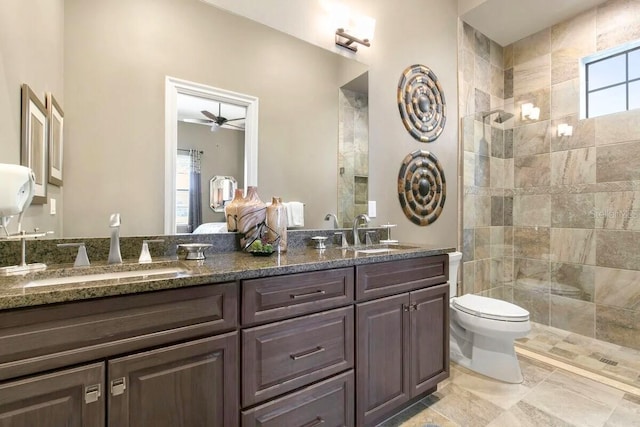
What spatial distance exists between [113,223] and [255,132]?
0.87 meters

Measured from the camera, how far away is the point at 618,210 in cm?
255

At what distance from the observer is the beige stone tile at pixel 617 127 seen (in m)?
2.46

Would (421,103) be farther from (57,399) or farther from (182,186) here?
(57,399)

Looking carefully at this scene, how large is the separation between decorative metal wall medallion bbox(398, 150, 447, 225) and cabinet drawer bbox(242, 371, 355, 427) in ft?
4.91

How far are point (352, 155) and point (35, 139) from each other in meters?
1.66

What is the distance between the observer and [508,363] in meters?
2.01

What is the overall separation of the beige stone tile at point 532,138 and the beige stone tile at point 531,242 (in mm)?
787

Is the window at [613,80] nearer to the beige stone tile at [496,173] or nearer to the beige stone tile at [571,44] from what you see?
the beige stone tile at [571,44]

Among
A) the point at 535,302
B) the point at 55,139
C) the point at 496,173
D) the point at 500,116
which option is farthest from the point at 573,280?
the point at 55,139

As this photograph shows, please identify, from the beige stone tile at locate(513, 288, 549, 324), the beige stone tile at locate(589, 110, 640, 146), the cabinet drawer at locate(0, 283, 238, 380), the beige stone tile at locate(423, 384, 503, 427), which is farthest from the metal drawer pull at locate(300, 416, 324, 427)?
the beige stone tile at locate(589, 110, 640, 146)

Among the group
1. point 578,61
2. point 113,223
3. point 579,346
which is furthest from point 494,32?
point 113,223

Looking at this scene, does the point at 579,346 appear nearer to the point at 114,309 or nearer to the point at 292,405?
the point at 292,405

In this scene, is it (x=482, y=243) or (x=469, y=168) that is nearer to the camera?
(x=469, y=168)

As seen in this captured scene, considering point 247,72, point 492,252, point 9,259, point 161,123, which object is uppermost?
point 247,72
